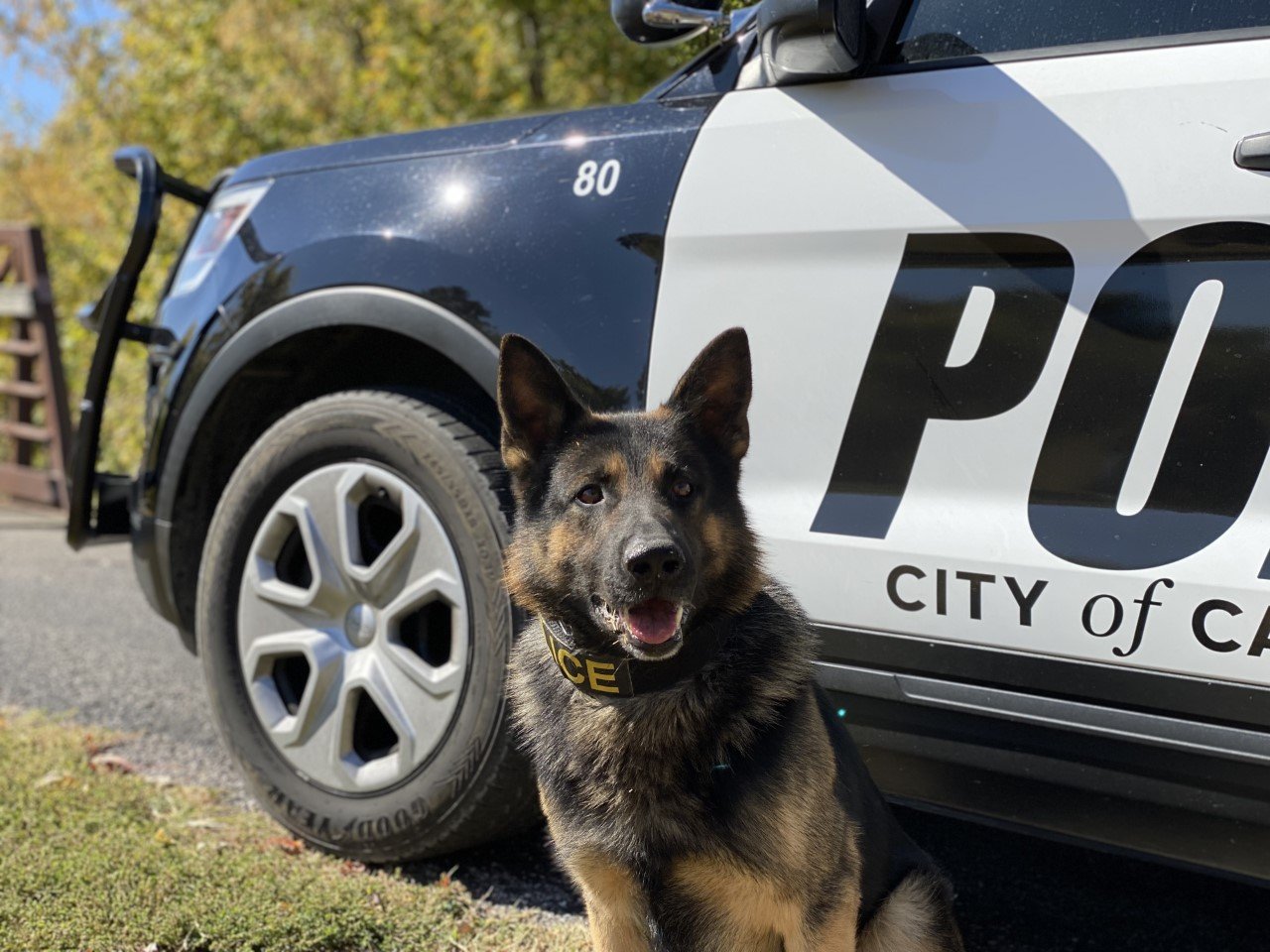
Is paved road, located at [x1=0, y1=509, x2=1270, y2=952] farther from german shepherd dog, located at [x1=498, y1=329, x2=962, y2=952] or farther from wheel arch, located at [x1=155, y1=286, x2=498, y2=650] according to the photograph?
wheel arch, located at [x1=155, y1=286, x2=498, y2=650]

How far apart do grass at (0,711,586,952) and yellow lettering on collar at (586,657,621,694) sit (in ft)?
2.50

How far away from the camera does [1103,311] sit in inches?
85.5

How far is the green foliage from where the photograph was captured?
9875 millimetres

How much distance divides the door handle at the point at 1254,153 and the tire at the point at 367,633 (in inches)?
66.7

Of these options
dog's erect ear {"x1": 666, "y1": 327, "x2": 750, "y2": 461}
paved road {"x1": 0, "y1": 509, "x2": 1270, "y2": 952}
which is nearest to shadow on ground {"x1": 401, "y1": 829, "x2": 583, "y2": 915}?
paved road {"x1": 0, "y1": 509, "x2": 1270, "y2": 952}

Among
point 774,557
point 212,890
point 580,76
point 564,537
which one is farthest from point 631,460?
point 580,76

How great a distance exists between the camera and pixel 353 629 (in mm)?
3072

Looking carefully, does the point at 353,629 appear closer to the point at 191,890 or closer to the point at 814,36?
the point at 191,890

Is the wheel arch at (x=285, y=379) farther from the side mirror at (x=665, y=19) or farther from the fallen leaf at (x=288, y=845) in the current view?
the side mirror at (x=665, y=19)

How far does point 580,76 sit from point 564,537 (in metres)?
8.49

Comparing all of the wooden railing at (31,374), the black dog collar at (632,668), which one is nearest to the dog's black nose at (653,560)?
the black dog collar at (632,668)

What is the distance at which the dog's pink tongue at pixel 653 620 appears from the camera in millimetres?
2160

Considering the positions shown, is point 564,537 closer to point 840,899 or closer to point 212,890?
point 840,899

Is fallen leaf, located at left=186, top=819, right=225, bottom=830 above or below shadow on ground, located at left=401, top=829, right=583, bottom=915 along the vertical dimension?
above
